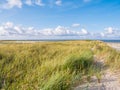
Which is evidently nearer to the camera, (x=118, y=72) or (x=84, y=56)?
(x=118, y=72)

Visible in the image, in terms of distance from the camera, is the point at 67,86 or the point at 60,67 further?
the point at 60,67

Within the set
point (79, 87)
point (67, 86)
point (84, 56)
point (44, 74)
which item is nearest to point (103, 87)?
point (79, 87)

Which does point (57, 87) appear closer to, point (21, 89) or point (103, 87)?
point (21, 89)

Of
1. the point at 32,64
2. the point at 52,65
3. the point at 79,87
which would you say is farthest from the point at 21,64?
the point at 79,87

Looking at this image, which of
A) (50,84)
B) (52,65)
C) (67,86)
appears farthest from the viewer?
(52,65)

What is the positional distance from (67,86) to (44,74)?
124cm

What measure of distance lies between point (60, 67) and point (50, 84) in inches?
85.4

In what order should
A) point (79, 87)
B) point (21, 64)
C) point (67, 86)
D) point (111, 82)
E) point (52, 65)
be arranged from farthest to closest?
point (21, 64)
point (52, 65)
point (111, 82)
point (79, 87)
point (67, 86)

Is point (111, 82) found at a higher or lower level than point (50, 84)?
lower

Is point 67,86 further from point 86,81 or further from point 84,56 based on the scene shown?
point 84,56

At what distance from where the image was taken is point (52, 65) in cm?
587

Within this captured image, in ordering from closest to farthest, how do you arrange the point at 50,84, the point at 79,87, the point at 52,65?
the point at 50,84
the point at 79,87
the point at 52,65

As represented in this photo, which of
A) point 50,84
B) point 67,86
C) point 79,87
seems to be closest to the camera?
point 50,84

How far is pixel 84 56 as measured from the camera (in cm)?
727
